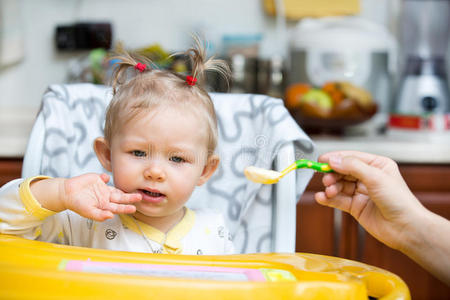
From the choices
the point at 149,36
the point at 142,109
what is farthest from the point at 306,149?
the point at 149,36

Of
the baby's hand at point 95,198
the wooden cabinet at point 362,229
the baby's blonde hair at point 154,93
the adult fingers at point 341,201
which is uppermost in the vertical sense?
the baby's blonde hair at point 154,93

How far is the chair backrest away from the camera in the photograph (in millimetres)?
883

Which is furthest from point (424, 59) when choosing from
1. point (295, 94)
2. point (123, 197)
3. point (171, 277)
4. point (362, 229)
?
point (171, 277)

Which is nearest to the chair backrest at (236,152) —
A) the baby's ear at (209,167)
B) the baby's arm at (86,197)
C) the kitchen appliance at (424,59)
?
the baby's ear at (209,167)

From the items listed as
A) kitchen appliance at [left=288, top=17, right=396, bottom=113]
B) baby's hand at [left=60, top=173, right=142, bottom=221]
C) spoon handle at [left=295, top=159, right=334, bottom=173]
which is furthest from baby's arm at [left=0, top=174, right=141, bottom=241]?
kitchen appliance at [left=288, top=17, right=396, bottom=113]

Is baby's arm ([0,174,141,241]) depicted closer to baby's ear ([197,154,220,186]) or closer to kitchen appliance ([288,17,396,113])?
baby's ear ([197,154,220,186])

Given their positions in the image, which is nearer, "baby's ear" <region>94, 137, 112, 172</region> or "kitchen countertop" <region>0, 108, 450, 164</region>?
"baby's ear" <region>94, 137, 112, 172</region>

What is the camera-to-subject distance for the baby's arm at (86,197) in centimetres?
67

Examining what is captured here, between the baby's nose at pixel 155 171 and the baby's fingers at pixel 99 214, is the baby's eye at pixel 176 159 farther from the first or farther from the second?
the baby's fingers at pixel 99 214

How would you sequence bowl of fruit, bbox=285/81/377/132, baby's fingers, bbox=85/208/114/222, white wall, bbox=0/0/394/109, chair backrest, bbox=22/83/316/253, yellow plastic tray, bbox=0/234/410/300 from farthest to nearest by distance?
1. white wall, bbox=0/0/394/109
2. bowl of fruit, bbox=285/81/377/132
3. chair backrest, bbox=22/83/316/253
4. baby's fingers, bbox=85/208/114/222
5. yellow plastic tray, bbox=0/234/410/300

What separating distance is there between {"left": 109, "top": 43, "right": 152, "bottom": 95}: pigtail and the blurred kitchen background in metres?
0.45

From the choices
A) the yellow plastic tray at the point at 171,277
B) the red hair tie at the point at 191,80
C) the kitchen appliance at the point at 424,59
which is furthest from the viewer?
the kitchen appliance at the point at 424,59

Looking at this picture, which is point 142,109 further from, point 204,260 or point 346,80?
point 346,80

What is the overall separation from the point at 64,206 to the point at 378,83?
1049mm
